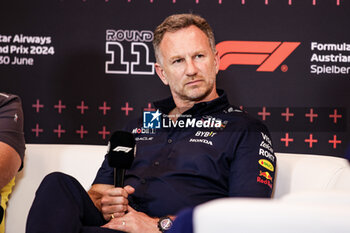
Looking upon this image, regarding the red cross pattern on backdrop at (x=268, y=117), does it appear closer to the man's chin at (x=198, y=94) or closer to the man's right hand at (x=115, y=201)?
the man's chin at (x=198, y=94)

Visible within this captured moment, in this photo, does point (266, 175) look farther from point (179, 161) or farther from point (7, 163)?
point (7, 163)

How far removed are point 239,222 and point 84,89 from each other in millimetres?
2628

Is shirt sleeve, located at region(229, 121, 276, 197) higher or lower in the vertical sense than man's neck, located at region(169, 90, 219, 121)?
lower

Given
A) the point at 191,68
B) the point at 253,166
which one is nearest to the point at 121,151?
the point at 253,166

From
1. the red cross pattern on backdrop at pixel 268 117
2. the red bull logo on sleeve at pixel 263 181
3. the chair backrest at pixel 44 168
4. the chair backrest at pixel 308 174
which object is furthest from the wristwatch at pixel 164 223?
the red cross pattern on backdrop at pixel 268 117

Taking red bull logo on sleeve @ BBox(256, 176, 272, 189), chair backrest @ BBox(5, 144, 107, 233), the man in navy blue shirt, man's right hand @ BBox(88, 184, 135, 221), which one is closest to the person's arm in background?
chair backrest @ BBox(5, 144, 107, 233)

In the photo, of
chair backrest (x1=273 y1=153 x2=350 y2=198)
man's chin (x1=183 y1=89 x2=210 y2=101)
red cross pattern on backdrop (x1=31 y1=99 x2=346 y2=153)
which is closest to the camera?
chair backrest (x1=273 y1=153 x2=350 y2=198)

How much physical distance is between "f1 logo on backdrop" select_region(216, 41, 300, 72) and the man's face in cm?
67

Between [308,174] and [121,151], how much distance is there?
0.86 metres

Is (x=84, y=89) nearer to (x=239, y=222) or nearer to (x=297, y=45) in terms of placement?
(x=297, y=45)

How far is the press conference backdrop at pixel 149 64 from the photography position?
10.2 ft

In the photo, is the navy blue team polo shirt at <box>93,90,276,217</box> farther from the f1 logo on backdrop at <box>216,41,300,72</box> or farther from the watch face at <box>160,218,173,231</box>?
the f1 logo on backdrop at <box>216,41,300,72</box>

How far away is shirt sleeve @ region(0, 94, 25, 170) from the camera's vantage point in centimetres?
240

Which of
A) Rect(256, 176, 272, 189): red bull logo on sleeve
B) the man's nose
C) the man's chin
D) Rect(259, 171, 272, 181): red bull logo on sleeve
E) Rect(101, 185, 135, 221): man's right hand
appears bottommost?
Rect(101, 185, 135, 221): man's right hand
